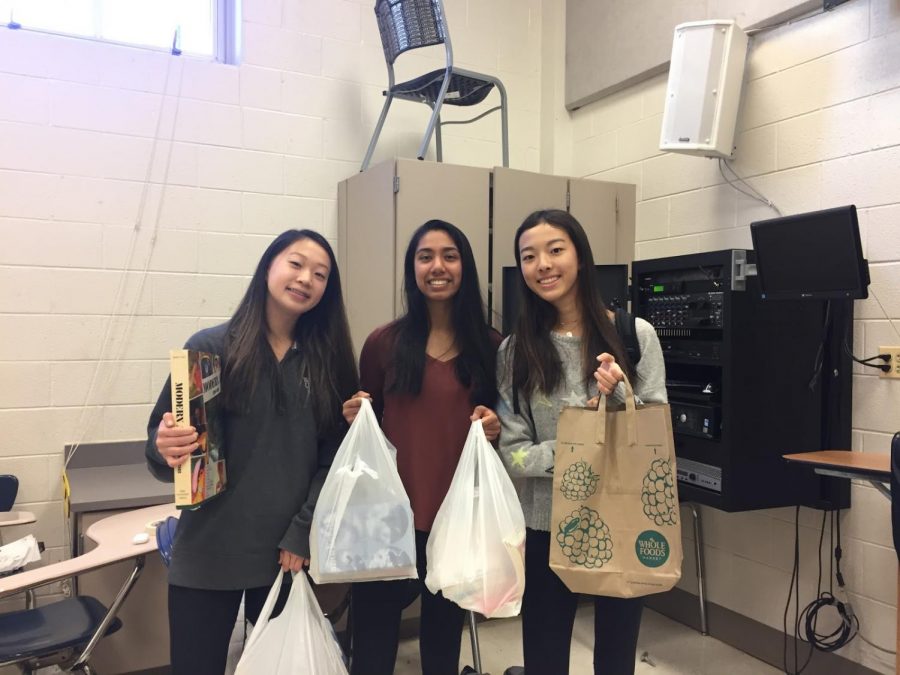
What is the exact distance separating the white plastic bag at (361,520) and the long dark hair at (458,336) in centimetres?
29

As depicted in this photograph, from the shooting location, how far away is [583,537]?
1472mm

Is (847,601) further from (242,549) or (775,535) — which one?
(242,549)

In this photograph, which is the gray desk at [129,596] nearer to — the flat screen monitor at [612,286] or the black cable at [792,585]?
the flat screen monitor at [612,286]

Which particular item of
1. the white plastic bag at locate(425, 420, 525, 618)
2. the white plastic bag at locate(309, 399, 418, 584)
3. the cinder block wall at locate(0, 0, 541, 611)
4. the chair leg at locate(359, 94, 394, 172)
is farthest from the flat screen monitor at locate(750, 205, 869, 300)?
the cinder block wall at locate(0, 0, 541, 611)

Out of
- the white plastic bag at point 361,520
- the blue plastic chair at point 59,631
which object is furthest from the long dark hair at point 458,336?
the blue plastic chair at point 59,631

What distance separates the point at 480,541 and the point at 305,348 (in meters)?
0.58

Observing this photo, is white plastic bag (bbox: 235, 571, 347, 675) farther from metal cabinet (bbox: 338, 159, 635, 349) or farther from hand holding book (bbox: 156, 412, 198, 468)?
metal cabinet (bbox: 338, 159, 635, 349)

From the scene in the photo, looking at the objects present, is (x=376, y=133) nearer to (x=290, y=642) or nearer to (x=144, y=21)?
(x=144, y=21)

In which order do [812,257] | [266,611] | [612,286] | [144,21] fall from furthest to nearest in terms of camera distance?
[144,21] < [612,286] < [812,257] < [266,611]

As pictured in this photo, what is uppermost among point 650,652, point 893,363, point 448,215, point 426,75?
point 426,75

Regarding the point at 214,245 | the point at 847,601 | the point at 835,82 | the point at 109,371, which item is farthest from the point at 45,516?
the point at 835,82

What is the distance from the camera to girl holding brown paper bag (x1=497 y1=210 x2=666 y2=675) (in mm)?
1619

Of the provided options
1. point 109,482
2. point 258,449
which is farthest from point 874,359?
point 109,482

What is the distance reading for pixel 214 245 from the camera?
298 cm
